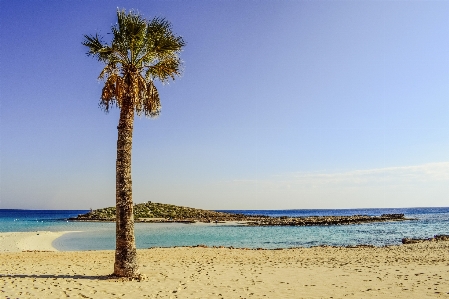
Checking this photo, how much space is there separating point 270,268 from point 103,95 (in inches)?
406

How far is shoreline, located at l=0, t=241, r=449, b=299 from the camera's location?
1104cm

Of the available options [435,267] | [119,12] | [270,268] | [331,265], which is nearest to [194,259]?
[270,268]

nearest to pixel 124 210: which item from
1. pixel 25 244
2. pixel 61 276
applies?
pixel 61 276

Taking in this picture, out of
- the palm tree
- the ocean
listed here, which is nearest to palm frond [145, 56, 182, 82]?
the palm tree

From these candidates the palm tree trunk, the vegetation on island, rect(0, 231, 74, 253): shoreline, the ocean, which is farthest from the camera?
the vegetation on island

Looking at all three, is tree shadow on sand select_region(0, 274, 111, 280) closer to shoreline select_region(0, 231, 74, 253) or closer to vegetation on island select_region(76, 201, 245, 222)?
shoreline select_region(0, 231, 74, 253)

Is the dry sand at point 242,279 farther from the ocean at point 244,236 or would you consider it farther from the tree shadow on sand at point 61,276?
the ocean at point 244,236

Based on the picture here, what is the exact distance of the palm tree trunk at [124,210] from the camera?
43.2 feet

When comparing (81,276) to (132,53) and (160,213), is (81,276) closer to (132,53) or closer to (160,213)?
(132,53)

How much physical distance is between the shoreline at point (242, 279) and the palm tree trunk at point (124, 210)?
0.61 metres

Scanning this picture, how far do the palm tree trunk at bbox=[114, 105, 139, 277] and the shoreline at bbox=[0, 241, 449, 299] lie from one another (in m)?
0.61

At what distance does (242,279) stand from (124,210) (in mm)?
5058

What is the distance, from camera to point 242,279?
13.6 meters

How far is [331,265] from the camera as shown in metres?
17.2
